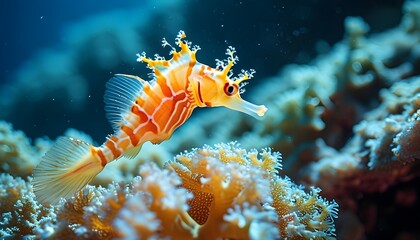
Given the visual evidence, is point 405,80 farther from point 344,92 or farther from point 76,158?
point 76,158

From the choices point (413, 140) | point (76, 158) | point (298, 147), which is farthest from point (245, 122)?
point (76, 158)

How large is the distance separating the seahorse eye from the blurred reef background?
27 cm

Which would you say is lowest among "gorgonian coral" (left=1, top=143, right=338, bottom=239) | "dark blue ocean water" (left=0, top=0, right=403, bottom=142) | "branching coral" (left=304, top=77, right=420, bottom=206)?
"gorgonian coral" (left=1, top=143, right=338, bottom=239)

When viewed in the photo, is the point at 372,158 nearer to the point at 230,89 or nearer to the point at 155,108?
the point at 230,89

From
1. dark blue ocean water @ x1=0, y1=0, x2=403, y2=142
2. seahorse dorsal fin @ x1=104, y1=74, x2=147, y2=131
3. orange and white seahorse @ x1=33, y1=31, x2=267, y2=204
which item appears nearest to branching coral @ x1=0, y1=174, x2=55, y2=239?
orange and white seahorse @ x1=33, y1=31, x2=267, y2=204

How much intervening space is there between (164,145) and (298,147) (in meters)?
1.40

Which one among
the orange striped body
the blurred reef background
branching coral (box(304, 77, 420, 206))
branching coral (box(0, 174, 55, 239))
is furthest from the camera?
branching coral (box(304, 77, 420, 206))

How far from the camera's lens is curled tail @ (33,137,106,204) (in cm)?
169

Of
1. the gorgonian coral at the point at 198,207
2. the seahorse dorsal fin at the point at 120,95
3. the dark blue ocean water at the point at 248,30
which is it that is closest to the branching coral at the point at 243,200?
the gorgonian coral at the point at 198,207

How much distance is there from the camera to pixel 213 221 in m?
1.45

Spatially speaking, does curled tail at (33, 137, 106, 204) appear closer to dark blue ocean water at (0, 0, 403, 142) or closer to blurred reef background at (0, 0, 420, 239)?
blurred reef background at (0, 0, 420, 239)

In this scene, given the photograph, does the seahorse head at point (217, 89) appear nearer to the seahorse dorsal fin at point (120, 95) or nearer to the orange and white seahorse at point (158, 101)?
the orange and white seahorse at point (158, 101)

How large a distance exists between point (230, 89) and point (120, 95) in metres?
0.55

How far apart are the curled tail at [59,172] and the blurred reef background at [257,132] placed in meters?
0.08
